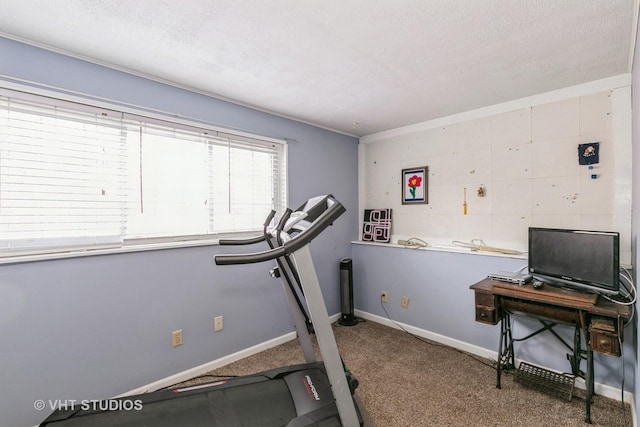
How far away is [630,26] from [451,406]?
2.42 meters

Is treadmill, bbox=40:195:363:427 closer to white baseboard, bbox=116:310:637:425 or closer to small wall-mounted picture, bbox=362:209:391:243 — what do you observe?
white baseboard, bbox=116:310:637:425

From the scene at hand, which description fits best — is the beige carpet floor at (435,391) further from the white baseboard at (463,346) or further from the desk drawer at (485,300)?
the desk drawer at (485,300)

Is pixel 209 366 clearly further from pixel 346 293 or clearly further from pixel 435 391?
pixel 435 391

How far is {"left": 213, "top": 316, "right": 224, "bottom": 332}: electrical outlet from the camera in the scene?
2.44 metres

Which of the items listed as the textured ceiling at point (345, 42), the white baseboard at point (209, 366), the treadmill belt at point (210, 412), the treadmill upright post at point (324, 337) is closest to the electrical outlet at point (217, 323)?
the white baseboard at point (209, 366)

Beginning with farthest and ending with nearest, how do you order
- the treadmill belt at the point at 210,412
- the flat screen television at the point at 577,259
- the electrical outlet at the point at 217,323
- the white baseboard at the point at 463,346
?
the electrical outlet at the point at 217,323 → the white baseboard at the point at 463,346 → the flat screen television at the point at 577,259 → the treadmill belt at the point at 210,412

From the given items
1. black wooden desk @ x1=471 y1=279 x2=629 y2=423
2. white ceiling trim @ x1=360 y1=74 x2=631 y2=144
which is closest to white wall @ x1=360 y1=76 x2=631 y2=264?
white ceiling trim @ x1=360 y1=74 x2=631 y2=144

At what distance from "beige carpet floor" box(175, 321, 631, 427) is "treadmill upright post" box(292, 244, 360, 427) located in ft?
1.36

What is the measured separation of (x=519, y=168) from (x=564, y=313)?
4.01 feet

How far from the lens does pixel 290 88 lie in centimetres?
229

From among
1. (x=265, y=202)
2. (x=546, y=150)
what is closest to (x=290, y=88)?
(x=265, y=202)

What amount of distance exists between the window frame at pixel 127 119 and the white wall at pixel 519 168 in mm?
1626

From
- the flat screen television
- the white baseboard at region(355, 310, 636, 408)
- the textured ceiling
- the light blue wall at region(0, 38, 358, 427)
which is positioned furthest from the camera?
the white baseboard at region(355, 310, 636, 408)

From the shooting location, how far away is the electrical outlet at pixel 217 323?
244cm
